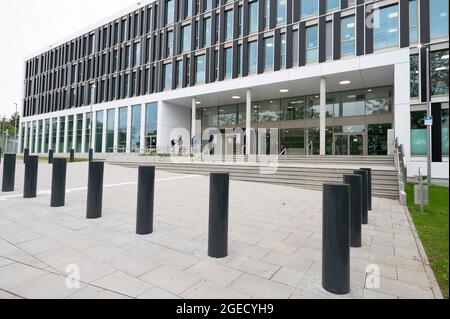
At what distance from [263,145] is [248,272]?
24.2 meters

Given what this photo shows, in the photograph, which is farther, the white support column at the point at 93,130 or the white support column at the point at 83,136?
the white support column at the point at 83,136

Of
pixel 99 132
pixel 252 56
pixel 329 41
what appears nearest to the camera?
pixel 329 41

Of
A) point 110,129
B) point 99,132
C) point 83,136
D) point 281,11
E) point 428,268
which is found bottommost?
point 428,268

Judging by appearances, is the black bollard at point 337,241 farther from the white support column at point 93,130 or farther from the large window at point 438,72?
the white support column at point 93,130

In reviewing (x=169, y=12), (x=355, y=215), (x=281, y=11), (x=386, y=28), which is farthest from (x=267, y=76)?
(x=355, y=215)

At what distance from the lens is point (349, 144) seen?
2255 centimetres

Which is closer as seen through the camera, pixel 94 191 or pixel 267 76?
pixel 94 191

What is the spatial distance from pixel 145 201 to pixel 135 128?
28760mm

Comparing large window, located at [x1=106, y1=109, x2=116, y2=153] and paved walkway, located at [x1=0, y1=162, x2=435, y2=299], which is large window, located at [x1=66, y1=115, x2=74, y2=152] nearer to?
large window, located at [x1=106, y1=109, x2=116, y2=153]

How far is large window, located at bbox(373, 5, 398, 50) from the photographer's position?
17.7 m

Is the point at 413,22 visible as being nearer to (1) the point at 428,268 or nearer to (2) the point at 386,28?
(2) the point at 386,28

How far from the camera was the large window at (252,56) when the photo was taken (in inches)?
921

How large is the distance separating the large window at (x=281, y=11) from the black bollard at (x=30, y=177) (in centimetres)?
2180

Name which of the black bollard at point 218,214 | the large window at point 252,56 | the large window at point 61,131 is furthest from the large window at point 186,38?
the black bollard at point 218,214
